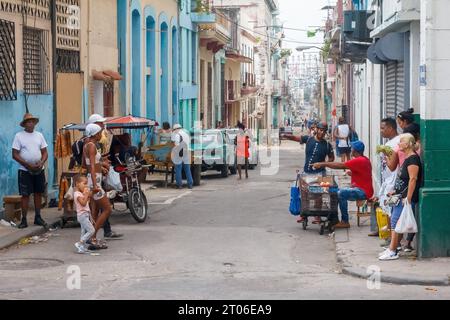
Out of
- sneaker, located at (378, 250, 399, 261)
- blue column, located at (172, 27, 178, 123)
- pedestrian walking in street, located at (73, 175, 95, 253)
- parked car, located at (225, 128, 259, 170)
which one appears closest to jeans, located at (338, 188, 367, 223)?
sneaker, located at (378, 250, 399, 261)

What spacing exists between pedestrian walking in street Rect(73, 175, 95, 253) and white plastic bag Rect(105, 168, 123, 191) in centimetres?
217

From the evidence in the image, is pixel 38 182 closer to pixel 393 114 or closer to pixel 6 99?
pixel 6 99

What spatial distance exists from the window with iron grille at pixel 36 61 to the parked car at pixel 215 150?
7.92 metres

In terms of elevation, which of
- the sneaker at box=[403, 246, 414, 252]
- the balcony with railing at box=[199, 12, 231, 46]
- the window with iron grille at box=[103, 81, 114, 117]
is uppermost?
the balcony with railing at box=[199, 12, 231, 46]

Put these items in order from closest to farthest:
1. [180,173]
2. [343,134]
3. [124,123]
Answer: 1. [124,123]
2. [180,173]
3. [343,134]

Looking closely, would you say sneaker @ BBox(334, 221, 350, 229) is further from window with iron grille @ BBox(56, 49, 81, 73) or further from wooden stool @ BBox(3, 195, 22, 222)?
window with iron grille @ BBox(56, 49, 81, 73)

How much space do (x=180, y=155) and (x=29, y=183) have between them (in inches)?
343

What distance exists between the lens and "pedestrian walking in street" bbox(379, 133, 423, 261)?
455 inches

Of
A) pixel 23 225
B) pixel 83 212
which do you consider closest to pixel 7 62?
pixel 23 225

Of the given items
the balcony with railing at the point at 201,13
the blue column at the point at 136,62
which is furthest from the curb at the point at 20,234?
the balcony with railing at the point at 201,13

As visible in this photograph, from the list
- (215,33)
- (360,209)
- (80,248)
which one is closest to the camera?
(80,248)

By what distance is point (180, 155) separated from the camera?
23156mm

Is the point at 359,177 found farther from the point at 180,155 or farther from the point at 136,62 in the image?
the point at 136,62

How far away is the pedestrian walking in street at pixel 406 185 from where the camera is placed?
11.6 meters
